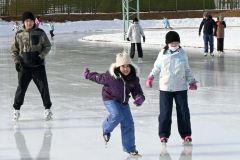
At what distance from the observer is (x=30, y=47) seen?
8734 mm

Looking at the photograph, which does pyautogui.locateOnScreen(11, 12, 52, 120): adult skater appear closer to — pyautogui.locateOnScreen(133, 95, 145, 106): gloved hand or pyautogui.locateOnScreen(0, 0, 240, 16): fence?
pyautogui.locateOnScreen(133, 95, 145, 106): gloved hand

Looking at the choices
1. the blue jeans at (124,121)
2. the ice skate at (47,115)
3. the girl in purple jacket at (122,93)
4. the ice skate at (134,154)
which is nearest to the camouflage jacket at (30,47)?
the ice skate at (47,115)

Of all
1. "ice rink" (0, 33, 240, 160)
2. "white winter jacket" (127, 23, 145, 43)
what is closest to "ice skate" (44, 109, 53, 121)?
"ice rink" (0, 33, 240, 160)

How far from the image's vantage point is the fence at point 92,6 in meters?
55.4

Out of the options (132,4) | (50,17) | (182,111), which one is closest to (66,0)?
(50,17)

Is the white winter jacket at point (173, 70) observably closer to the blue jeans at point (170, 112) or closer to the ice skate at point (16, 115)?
the blue jeans at point (170, 112)

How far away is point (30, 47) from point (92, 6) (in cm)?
4938

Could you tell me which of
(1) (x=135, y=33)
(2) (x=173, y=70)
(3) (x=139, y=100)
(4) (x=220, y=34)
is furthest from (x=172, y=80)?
(4) (x=220, y=34)

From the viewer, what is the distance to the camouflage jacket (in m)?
8.70

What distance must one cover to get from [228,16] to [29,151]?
48.3 m

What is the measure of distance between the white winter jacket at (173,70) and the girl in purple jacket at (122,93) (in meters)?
0.51

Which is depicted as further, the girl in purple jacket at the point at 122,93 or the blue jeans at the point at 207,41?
the blue jeans at the point at 207,41

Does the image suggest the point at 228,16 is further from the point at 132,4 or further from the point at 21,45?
the point at 21,45

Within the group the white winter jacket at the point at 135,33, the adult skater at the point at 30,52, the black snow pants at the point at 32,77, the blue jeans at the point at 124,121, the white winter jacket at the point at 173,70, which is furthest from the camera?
the white winter jacket at the point at 135,33
